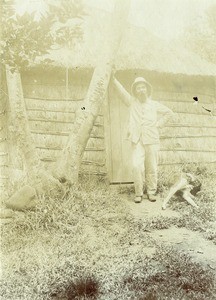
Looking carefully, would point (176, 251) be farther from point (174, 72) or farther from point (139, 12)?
point (139, 12)

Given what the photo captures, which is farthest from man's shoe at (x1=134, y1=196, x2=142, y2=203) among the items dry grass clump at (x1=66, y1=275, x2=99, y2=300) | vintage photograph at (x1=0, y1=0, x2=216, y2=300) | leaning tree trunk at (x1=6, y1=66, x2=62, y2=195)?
dry grass clump at (x1=66, y1=275, x2=99, y2=300)

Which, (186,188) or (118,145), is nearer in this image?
(186,188)

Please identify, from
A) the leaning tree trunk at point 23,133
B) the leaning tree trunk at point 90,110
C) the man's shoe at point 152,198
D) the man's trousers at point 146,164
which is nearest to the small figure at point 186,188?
the man's shoe at point 152,198

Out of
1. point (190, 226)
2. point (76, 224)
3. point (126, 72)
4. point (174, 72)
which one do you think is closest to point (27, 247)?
point (76, 224)

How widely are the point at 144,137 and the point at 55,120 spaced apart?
205 cm

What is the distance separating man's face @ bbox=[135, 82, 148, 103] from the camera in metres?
6.15

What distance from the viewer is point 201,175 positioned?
287 inches

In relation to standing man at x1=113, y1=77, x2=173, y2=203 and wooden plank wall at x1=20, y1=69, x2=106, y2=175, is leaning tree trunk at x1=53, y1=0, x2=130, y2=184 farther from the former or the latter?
wooden plank wall at x1=20, y1=69, x2=106, y2=175

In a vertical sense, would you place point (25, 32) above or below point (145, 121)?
above

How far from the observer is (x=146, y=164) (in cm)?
619

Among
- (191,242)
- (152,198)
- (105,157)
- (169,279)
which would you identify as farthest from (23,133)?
(169,279)

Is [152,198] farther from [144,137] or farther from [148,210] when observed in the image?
[144,137]

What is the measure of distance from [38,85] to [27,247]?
139 inches

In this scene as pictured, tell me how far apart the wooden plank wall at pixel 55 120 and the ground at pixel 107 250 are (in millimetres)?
1629
